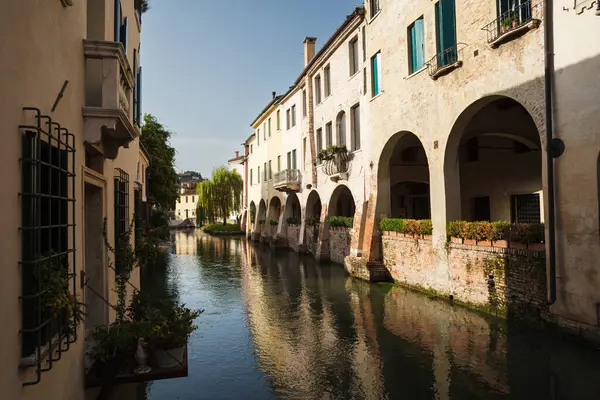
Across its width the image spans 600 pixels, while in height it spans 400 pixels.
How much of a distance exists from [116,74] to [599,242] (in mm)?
8673

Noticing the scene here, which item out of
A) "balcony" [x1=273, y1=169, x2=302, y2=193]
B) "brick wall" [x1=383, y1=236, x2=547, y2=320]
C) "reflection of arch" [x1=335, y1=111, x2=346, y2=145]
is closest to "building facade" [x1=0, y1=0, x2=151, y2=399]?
"brick wall" [x1=383, y1=236, x2=547, y2=320]

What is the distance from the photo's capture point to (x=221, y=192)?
5359cm

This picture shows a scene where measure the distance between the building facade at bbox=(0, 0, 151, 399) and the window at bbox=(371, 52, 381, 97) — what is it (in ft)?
41.9

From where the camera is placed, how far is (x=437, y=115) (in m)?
13.5

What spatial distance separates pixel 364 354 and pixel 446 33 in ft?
31.0

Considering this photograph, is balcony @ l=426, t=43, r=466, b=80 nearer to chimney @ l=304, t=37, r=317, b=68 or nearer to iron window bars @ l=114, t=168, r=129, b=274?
iron window bars @ l=114, t=168, r=129, b=274

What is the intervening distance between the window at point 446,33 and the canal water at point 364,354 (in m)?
7.13

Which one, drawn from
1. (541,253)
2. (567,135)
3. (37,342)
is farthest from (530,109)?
(37,342)

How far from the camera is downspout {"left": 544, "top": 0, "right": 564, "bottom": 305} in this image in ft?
30.4

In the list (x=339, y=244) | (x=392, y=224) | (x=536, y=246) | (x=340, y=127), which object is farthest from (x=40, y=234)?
(x=340, y=127)

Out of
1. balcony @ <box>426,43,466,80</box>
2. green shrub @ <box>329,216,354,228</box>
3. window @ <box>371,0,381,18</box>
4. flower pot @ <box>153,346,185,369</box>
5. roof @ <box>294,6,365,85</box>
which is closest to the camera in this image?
flower pot @ <box>153,346,185,369</box>

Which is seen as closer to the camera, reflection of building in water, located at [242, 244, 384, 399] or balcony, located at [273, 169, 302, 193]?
reflection of building in water, located at [242, 244, 384, 399]

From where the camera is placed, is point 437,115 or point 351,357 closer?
point 351,357

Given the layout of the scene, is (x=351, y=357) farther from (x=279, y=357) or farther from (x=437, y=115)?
(x=437, y=115)
